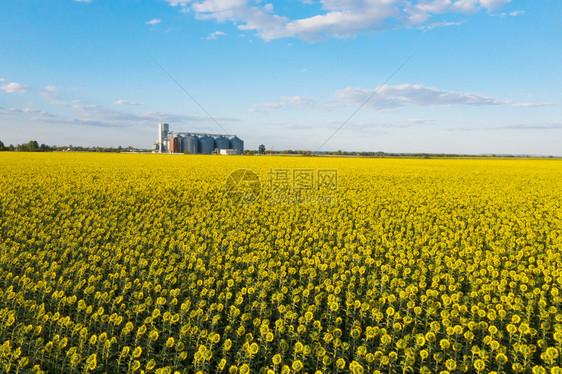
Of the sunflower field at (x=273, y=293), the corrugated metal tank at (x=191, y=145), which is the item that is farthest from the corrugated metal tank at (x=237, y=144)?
the sunflower field at (x=273, y=293)

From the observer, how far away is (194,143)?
115000 mm

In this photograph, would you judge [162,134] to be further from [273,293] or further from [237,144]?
[273,293]

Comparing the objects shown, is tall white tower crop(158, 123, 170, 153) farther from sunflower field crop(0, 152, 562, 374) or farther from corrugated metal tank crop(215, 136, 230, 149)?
sunflower field crop(0, 152, 562, 374)

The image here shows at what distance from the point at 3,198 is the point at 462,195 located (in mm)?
23318

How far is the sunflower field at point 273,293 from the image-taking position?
185 inches

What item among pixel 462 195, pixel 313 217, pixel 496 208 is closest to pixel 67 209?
pixel 313 217

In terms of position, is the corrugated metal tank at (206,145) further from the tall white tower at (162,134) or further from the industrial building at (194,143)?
the tall white tower at (162,134)

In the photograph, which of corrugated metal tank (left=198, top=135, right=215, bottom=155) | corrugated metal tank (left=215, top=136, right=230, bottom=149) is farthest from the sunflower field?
corrugated metal tank (left=215, top=136, right=230, bottom=149)

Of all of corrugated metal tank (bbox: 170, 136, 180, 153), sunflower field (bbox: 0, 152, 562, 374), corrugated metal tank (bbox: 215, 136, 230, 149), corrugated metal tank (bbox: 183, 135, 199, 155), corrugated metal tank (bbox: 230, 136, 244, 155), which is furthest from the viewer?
corrugated metal tank (bbox: 230, 136, 244, 155)

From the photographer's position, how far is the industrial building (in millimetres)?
112312

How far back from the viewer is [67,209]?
41.4ft

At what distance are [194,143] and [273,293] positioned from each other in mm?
114028

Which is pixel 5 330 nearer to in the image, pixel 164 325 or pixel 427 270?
pixel 164 325

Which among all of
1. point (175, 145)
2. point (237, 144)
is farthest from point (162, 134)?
point (237, 144)
